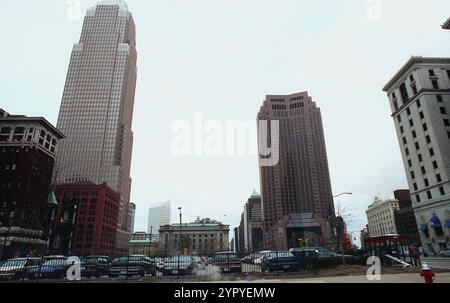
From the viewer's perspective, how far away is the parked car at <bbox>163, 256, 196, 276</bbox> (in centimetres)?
2130

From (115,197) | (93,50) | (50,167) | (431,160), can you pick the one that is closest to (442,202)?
(431,160)

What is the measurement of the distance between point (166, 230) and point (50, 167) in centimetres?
8689

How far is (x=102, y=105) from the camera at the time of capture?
159m

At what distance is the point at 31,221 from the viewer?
7112cm

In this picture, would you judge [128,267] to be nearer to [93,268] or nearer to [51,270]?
[93,268]

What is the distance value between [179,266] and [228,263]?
415 cm

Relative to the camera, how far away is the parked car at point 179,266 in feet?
69.9

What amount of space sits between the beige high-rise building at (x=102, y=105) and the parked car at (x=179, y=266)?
137266 millimetres

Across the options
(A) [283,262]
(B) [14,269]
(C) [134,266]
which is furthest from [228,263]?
(B) [14,269]

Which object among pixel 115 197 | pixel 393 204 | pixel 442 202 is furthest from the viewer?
pixel 393 204

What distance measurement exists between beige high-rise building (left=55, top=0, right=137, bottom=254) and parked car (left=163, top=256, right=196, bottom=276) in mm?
137266

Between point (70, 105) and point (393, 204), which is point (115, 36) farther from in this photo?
point (393, 204)

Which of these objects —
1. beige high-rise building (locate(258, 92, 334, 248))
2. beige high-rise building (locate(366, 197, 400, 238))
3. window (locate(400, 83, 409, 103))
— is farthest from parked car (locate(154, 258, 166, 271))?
beige high-rise building (locate(258, 92, 334, 248))

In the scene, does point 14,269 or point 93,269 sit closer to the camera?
point 14,269
